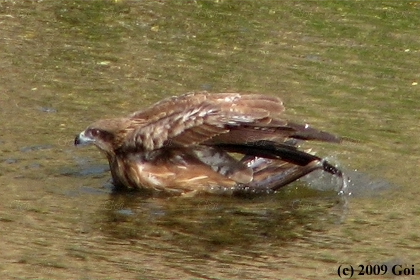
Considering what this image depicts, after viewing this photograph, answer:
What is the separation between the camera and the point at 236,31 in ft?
49.6

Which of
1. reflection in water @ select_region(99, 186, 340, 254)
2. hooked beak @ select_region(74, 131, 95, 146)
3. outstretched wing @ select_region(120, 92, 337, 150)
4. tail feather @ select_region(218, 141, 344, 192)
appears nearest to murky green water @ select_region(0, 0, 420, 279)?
reflection in water @ select_region(99, 186, 340, 254)

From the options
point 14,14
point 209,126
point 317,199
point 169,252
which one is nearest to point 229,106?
point 209,126

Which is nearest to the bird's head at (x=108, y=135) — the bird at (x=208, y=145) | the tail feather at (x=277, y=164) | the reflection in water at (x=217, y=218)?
the bird at (x=208, y=145)

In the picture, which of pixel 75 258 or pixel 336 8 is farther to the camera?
pixel 336 8

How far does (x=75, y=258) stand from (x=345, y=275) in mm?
1803

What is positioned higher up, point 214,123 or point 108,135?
point 214,123

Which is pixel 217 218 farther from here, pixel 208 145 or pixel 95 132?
pixel 95 132

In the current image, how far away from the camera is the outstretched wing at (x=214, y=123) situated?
1018 centimetres

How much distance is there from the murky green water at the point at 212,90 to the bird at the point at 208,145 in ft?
0.67

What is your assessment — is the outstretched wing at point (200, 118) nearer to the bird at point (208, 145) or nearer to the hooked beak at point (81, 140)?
the bird at point (208, 145)

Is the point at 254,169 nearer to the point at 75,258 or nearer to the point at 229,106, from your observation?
the point at 229,106

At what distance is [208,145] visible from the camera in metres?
10.4

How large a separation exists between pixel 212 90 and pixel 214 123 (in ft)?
8.14

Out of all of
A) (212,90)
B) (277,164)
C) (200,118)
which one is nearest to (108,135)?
(200,118)
